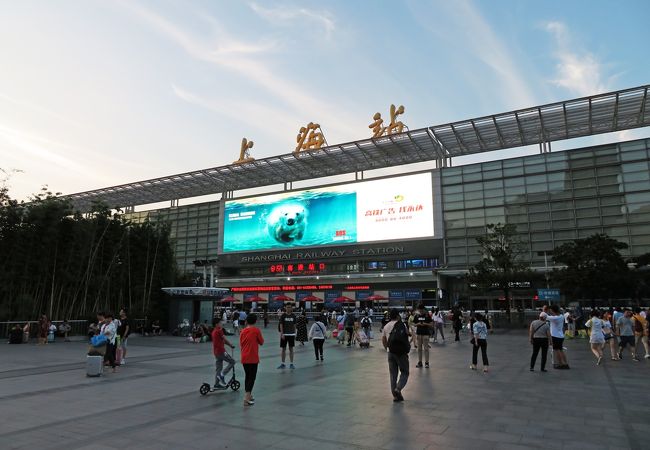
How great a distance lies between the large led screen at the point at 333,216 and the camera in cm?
5138

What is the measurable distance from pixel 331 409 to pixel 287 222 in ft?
170

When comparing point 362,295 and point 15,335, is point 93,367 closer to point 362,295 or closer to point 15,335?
point 15,335

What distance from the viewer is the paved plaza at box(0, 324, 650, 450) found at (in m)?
5.82

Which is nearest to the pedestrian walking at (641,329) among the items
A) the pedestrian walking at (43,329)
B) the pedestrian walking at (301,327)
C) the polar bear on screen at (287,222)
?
the pedestrian walking at (301,327)

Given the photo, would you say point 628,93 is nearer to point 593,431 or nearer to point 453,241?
point 453,241

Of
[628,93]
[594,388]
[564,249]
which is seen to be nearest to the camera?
[594,388]

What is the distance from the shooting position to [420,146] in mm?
48156

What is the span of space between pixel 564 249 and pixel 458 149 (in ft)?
68.9

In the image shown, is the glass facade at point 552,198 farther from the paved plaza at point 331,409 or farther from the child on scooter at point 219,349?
the child on scooter at point 219,349

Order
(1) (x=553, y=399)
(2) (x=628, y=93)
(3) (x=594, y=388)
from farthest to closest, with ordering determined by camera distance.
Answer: (2) (x=628, y=93)
(3) (x=594, y=388)
(1) (x=553, y=399)

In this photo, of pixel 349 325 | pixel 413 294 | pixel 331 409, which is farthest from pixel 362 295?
pixel 331 409

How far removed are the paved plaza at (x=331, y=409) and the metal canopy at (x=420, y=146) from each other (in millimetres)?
24348

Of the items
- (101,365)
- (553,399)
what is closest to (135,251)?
(101,365)

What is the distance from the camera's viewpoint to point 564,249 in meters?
30.8
